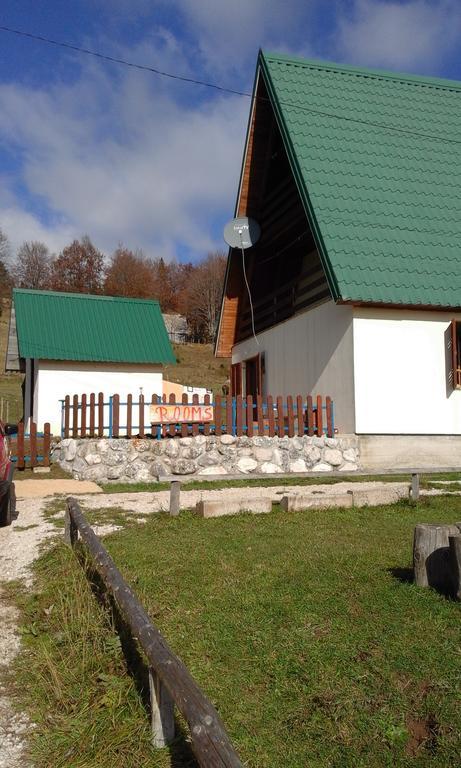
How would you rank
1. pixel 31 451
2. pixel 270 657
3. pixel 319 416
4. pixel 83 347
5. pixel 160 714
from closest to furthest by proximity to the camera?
1. pixel 160 714
2. pixel 270 657
3. pixel 319 416
4. pixel 31 451
5. pixel 83 347

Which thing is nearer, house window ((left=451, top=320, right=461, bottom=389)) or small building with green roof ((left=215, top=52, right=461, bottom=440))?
small building with green roof ((left=215, top=52, right=461, bottom=440))

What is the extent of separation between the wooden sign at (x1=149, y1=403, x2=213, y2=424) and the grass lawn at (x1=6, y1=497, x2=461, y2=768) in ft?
23.8

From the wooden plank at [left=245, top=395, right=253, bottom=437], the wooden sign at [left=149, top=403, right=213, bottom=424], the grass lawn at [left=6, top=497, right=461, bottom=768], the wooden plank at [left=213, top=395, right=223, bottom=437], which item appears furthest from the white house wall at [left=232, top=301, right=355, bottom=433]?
the grass lawn at [left=6, top=497, right=461, bottom=768]

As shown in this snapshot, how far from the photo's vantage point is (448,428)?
13688 millimetres

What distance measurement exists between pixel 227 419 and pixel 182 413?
0.99m

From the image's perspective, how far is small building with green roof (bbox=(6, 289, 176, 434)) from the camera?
74.9 feet

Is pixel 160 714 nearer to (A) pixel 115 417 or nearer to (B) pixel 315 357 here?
(A) pixel 115 417

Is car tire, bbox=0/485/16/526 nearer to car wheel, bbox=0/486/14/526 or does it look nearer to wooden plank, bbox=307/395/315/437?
car wheel, bbox=0/486/14/526

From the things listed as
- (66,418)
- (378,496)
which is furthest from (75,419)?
(378,496)

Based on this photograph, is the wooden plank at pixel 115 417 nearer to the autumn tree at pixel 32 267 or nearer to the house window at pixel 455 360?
the house window at pixel 455 360

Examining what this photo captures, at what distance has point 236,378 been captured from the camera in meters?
21.5

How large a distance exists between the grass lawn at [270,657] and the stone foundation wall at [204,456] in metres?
6.79

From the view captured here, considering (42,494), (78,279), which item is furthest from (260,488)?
(78,279)

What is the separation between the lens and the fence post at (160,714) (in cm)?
303
